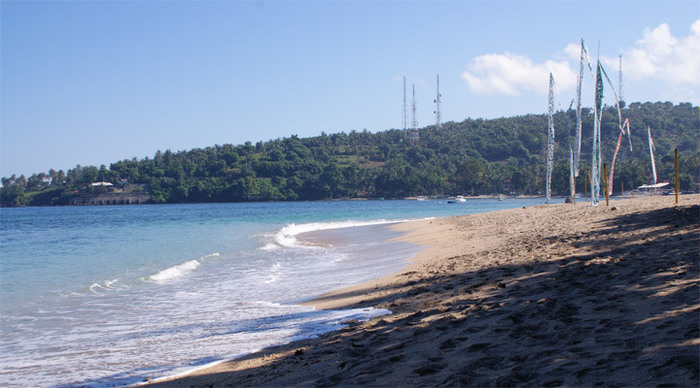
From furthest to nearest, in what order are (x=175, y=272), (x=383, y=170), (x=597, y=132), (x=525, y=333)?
(x=383, y=170)
(x=597, y=132)
(x=175, y=272)
(x=525, y=333)

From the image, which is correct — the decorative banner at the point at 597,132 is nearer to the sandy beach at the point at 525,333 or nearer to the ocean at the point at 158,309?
the ocean at the point at 158,309

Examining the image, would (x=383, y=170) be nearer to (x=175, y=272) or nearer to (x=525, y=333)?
(x=175, y=272)

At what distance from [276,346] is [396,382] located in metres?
2.95

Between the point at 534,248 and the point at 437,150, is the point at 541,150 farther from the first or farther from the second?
the point at 534,248

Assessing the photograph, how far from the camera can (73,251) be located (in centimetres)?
2636

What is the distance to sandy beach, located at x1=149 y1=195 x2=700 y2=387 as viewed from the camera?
169 inches

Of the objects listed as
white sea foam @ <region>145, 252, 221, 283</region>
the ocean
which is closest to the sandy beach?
the ocean

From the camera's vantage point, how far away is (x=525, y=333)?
17.9 ft

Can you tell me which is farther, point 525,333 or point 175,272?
point 175,272

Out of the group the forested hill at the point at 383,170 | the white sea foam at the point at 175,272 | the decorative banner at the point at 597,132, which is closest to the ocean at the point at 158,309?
the white sea foam at the point at 175,272

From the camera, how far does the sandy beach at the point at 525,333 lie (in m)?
4.29

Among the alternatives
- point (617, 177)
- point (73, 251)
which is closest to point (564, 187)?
point (617, 177)

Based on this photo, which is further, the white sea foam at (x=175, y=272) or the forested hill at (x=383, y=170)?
the forested hill at (x=383, y=170)

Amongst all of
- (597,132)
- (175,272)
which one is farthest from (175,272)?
(597,132)
